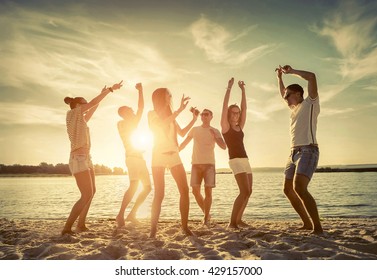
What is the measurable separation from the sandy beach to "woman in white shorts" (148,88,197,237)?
0.59m

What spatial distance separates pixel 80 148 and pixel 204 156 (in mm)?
2421

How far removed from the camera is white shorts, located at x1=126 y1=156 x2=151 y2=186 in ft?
21.6

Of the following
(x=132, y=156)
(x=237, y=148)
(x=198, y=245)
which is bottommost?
(x=198, y=245)

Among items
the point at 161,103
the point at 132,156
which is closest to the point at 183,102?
the point at 161,103

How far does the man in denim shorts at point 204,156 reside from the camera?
6.71m

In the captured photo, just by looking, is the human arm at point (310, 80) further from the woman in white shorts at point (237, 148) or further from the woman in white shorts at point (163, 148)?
the woman in white shorts at point (163, 148)

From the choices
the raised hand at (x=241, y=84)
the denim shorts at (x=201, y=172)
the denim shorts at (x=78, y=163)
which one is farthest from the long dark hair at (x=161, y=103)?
the denim shorts at (x=201, y=172)

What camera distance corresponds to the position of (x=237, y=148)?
19.8 feet

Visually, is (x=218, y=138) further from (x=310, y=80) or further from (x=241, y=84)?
(x=310, y=80)

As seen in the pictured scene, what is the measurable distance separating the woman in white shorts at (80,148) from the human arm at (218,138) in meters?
2.30

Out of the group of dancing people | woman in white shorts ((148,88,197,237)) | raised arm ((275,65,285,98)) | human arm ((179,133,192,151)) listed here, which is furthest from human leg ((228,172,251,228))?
raised arm ((275,65,285,98))

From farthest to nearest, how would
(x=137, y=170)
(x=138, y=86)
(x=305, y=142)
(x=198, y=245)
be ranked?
(x=137, y=170), (x=138, y=86), (x=305, y=142), (x=198, y=245)
